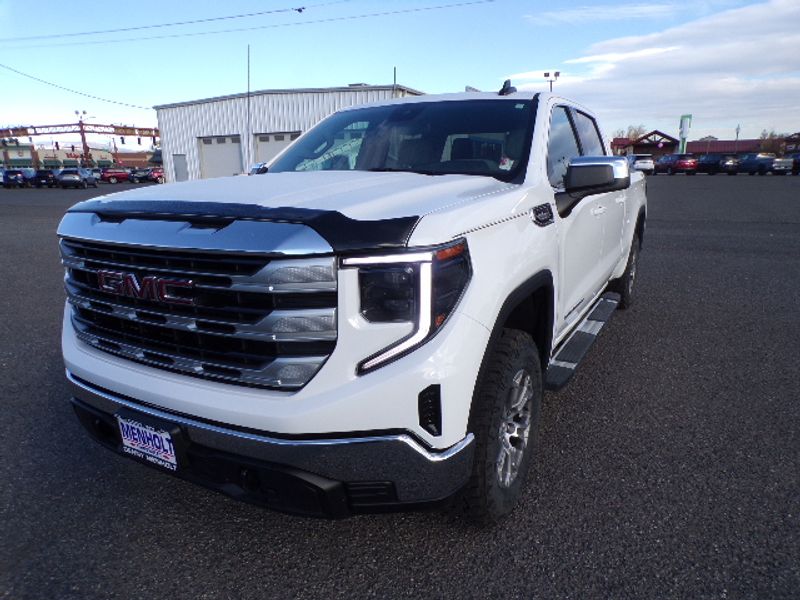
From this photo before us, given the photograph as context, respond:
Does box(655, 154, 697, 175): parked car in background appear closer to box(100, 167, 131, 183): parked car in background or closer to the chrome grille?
box(100, 167, 131, 183): parked car in background

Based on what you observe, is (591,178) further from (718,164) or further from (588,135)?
(718,164)

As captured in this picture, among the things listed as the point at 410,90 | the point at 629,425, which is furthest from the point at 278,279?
the point at 410,90

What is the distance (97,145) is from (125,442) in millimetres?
141605

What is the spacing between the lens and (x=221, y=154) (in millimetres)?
30812

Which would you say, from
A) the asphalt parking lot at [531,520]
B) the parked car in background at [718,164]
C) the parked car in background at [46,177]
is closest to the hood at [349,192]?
the asphalt parking lot at [531,520]

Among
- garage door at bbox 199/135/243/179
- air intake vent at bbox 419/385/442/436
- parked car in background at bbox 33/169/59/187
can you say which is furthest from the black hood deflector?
parked car in background at bbox 33/169/59/187

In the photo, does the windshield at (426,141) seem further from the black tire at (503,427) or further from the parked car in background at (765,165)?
the parked car in background at (765,165)

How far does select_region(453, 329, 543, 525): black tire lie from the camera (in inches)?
82.1

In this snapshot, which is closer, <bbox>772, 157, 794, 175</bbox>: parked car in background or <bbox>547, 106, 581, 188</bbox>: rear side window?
<bbox>547, 106, 581, 188</bbox>: rear side window

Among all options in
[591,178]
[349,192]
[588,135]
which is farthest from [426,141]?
[588,135]

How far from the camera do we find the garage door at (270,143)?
2848cm

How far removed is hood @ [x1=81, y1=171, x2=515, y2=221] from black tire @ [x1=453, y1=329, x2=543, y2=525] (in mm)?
635

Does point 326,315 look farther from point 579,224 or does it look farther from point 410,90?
point 410,90

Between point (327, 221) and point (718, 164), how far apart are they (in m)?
49.6
